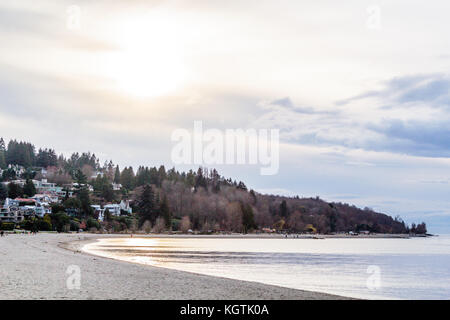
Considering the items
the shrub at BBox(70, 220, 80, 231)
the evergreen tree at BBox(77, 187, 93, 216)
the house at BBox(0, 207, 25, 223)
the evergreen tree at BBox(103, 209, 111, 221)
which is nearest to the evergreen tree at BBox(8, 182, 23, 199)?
the evergreen tree at BBox(77, 187, 93, 216)

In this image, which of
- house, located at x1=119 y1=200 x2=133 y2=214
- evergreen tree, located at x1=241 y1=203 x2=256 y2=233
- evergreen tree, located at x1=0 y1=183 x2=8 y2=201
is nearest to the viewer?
evergreen tree, located at x1=0 y1=183 x2=8 y2=201

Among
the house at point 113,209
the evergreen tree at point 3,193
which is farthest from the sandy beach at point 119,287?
the evergreen tree at point 3,193

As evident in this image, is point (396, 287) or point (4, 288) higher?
point (4, 288)

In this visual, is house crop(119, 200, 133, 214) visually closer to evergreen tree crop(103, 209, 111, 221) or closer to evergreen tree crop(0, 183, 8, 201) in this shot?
evergreen tree crop(103, 209, 111, 221)

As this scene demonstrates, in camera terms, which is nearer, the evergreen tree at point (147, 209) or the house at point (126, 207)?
the evergreen tree at point (147, 209)

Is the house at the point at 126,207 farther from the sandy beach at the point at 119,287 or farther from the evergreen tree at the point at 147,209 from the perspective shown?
the sandy beach at the point at 119,287

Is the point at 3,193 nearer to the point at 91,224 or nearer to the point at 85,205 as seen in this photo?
the point at 85,205

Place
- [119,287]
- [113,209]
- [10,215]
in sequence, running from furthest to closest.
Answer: [113,209] < [10,215] < [119,287]

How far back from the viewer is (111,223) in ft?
490

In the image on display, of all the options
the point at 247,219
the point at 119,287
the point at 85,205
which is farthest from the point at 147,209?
the point at 119,287
